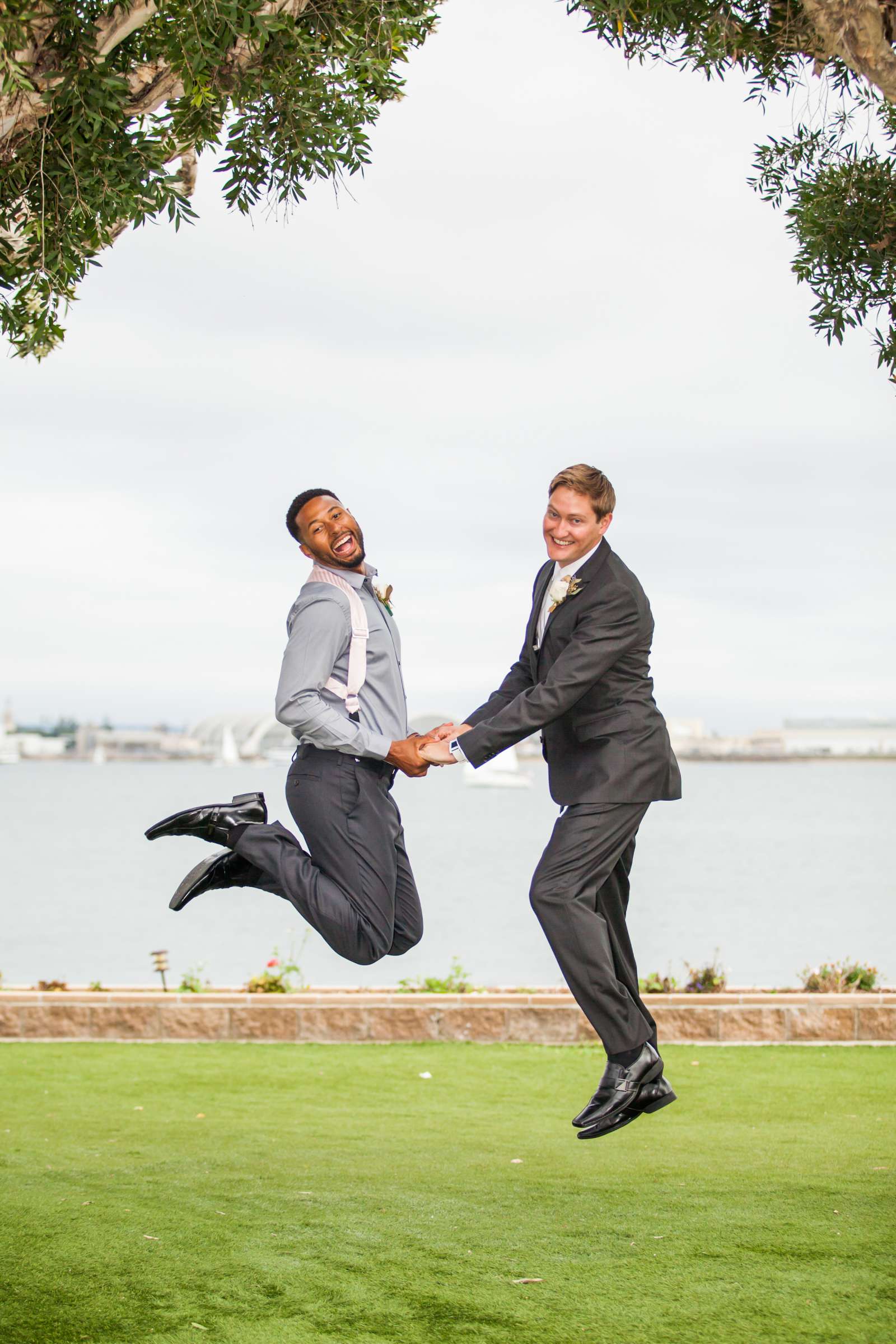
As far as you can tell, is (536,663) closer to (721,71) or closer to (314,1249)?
(314,1249)

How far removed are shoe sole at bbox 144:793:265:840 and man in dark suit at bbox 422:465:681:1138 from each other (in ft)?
2.54

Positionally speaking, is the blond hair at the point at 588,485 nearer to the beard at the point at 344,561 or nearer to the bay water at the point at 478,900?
the beard at the point at 344,561

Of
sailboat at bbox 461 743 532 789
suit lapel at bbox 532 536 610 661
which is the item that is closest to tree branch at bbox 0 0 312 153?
suit lapel at bbox 532 536 610 661

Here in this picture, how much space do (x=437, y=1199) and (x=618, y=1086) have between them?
1772 millimetres

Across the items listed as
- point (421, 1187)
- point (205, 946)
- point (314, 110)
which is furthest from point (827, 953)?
point (314, 110)

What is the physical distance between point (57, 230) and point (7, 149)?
349 millimetres

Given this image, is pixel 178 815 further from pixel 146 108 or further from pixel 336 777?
pixel 146 108

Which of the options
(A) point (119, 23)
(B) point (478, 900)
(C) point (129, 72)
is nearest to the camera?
(A) point (119, 23)

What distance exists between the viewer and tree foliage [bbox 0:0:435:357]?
4.91m

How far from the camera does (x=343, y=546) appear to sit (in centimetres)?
552

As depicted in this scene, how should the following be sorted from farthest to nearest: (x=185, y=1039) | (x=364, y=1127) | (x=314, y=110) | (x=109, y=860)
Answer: (x=109, y=860) < (x=185, y=1039) < (x=364, y=1127) < (x=314, y=110)

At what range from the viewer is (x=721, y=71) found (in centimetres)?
683

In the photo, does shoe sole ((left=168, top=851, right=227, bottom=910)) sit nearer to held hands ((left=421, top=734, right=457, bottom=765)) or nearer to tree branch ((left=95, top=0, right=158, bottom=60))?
held hands ((left=421, top=734, right=457, bottom=765))

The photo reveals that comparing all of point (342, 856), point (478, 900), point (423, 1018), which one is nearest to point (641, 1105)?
point (342, 856)
